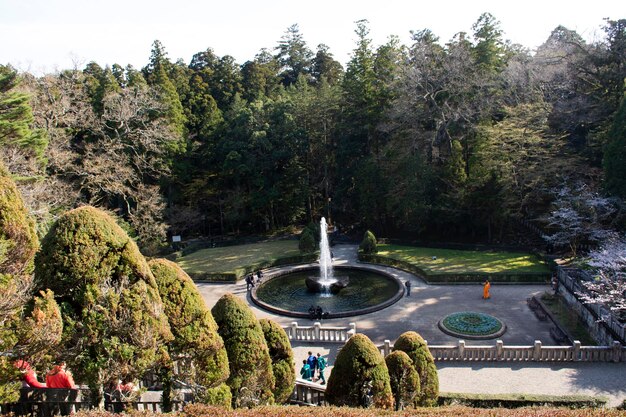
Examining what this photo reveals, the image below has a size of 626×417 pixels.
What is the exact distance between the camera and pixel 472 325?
21094 millimetres

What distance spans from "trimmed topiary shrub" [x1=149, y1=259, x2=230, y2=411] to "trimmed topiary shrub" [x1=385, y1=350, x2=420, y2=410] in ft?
16.7

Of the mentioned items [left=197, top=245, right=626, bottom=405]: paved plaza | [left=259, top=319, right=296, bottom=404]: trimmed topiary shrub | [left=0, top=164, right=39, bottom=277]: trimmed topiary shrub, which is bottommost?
[left=197, top=245, right=626, bottom=405]: paved plaza

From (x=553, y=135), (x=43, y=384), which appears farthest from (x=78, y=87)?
(x=553, y=135)

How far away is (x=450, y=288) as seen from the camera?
27.6 meters

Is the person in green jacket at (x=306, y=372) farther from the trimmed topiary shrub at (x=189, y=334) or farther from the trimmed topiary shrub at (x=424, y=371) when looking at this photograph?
the trimmed topiary shrub at (x=189, y=334)

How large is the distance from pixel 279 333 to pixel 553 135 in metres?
28.5

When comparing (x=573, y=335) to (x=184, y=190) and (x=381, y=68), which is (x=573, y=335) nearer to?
(x=381, y=68)

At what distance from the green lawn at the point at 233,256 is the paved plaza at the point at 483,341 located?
11.4ft

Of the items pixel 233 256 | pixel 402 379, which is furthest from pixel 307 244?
pixel 402 379

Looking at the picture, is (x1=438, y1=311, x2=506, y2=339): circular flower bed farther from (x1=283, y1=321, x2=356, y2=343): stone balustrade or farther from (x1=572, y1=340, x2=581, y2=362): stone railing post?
(x1=283, y1=321, x2=356, y2=343): stone balustrade

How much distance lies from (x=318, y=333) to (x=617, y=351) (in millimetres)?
11917

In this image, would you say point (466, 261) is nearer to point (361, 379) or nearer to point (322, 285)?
point (322, 285)

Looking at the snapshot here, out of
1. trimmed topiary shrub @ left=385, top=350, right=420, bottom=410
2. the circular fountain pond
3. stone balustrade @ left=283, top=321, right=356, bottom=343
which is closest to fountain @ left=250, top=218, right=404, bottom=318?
the circular fountain pond

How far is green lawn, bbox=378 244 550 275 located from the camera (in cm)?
2941
